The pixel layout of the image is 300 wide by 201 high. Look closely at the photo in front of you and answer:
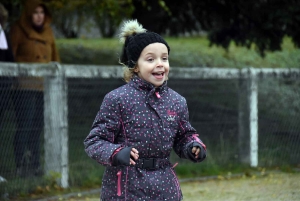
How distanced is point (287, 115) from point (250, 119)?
2.43ft

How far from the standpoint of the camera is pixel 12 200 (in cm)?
751

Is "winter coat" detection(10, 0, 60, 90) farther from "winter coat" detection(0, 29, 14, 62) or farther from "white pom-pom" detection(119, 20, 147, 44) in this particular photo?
"white pom-pom" detection(119, 20, 147, 44)

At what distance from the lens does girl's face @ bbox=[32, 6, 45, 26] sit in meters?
8.93

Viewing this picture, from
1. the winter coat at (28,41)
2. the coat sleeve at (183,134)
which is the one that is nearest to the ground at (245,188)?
the winter coat at (28,41)

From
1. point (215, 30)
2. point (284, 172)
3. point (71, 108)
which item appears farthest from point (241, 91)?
point (215, 30)

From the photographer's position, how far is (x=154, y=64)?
4402mm

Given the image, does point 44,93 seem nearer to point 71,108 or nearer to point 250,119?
point 71,108

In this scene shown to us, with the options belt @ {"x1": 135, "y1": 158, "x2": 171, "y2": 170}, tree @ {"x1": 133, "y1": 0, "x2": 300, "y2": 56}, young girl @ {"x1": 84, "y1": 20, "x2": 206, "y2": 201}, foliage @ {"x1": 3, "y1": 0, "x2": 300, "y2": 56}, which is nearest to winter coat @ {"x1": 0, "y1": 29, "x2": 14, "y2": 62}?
foliage @ {"x1": 3, "y1": 0, "x2": 300, "y2": 56}

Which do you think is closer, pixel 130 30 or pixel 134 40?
pixel 134 40

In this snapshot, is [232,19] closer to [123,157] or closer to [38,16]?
[38,16]

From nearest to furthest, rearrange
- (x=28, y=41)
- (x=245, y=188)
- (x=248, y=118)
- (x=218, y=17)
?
(x=245, y=188) < (x=28, y=41) < (x=248, y=118) < (x=218, y=17)

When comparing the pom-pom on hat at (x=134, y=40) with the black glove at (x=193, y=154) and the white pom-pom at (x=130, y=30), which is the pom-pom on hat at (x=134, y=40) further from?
the black glove at (x=193, y=154)

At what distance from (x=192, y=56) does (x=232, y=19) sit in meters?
6.38

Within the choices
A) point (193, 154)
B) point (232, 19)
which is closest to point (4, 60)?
point (193, 154)
